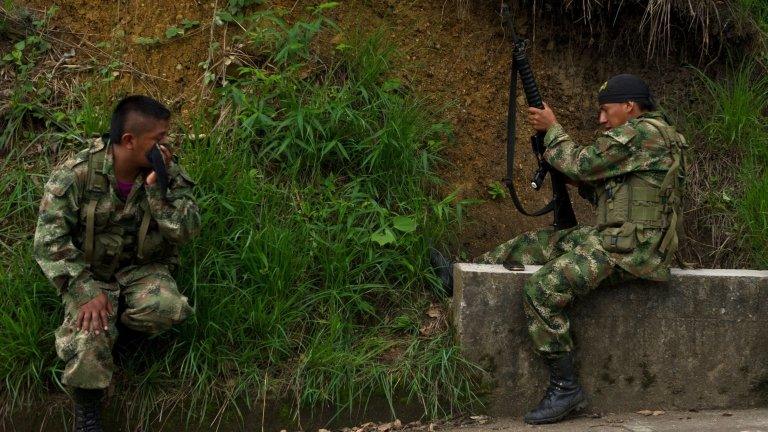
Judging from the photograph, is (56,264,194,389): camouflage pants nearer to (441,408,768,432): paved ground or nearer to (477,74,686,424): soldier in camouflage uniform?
(441,408,768,432): paved ground

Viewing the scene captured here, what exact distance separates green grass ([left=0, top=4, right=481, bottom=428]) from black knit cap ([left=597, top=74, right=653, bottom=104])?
106 cm

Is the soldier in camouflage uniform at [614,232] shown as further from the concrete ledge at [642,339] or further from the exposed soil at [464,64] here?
the exposed soil at [464,64]

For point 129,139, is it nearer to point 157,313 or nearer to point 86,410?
point 157,313

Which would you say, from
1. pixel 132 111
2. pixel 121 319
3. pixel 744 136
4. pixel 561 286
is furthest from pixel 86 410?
pixel 744 136

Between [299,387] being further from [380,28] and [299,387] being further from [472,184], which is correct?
[380,28]

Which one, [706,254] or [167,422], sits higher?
[706,254]

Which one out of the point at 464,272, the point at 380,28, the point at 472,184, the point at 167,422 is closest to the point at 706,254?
the point at 472,184

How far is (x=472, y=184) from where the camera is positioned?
5969 millimetres

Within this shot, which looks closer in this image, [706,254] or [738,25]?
[706,254]

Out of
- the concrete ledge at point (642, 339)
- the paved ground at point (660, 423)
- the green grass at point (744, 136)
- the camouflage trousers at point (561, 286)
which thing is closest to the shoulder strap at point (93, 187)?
the concrete ledge at point (642, 339)

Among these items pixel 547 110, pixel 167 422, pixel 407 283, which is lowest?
pixel 167 422

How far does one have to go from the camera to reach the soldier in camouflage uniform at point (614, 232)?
183 inches

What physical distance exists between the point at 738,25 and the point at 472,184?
87.2 inches

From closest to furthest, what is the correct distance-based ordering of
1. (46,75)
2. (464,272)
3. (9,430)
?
(9,430) → (464,272) → (46,75)
